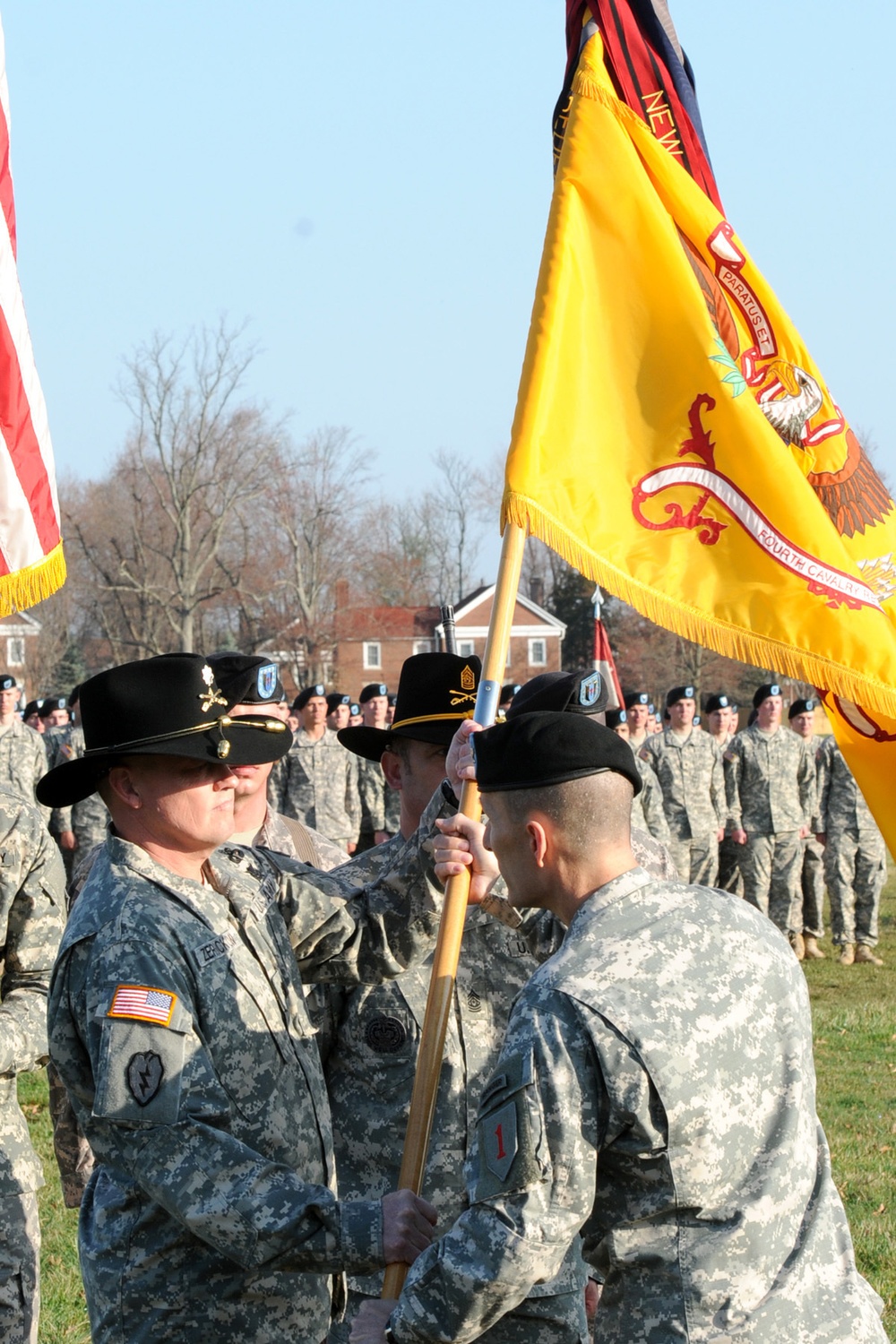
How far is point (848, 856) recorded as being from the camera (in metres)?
17.0

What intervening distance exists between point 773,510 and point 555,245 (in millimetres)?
1072

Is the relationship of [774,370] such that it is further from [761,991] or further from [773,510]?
[761,991]

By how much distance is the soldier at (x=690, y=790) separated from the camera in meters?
16.6

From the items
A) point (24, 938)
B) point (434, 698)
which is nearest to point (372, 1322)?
point (434, 698)

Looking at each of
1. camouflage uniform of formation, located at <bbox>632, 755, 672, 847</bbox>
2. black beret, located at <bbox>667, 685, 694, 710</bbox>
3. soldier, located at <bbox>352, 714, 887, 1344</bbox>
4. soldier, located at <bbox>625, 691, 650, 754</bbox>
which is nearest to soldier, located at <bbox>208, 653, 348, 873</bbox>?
soldier, located at <bbox>352, 714, 887, 1344</bbox>

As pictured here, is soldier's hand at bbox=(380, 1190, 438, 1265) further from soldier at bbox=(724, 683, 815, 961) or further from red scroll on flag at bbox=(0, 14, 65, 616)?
soldier at bbox=(724, 683, 815, 961)

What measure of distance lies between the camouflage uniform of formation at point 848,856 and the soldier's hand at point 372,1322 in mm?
14054

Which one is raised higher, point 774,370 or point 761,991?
point 774,370

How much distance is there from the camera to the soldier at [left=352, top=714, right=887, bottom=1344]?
8.60ft

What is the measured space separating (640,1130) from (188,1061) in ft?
3.31

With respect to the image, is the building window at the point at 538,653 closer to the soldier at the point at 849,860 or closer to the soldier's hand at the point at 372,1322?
the soldier at the point at 849,860

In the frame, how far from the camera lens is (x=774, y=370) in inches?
182

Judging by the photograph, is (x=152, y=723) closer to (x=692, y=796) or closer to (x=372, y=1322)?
(x=372, y=1322)

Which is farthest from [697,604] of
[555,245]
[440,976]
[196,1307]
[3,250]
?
[3,250]
